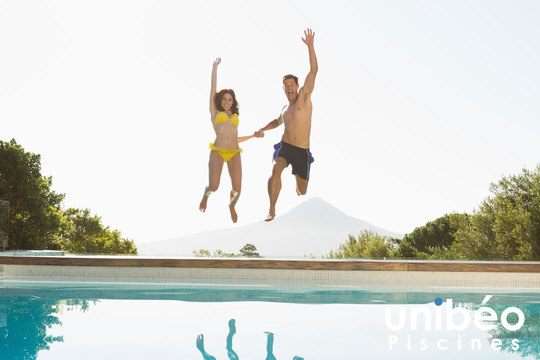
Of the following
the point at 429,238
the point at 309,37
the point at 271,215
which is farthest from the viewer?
the point at 429,238

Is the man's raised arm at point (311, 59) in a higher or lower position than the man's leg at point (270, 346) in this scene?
higher

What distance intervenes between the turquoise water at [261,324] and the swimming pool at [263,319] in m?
0.01

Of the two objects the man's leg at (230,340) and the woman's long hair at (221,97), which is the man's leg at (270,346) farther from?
the woman's long hair at (221,97)

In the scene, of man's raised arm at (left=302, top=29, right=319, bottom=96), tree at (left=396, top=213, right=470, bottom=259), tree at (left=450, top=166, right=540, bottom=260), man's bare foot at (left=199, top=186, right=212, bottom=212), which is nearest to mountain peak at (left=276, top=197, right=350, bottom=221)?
tree at (left=396, top=213, right=470, bottom=259)

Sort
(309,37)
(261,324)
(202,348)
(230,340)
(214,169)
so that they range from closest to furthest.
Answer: (202,348) < (230,340) < (261,324) < (309,37) < (214,169)

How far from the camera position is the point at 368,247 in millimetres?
32500

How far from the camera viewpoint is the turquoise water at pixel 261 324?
5.35 meters

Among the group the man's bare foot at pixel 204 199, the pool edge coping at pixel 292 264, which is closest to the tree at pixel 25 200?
the pool edge coping at pixel 292 264

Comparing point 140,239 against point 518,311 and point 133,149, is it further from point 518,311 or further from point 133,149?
point 518,311

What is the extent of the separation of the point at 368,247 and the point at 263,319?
1016 inches

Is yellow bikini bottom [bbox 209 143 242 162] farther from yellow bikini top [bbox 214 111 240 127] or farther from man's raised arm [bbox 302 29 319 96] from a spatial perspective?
man's raised arm [bbox 302 29 319 96]

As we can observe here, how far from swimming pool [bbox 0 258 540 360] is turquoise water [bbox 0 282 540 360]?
10mm

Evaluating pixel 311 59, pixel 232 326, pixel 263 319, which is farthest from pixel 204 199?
pixel 232 326

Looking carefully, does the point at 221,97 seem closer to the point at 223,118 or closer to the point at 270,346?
the point at 223,118
